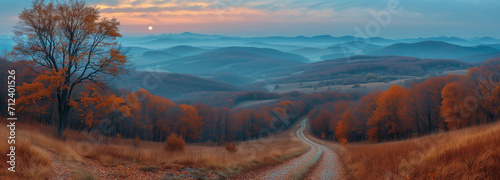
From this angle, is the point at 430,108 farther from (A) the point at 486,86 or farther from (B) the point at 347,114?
(B) the point at 347,114

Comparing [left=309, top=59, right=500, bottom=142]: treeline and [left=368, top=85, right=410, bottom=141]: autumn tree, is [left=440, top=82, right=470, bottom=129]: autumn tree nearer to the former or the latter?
[left=309, top=59, right=500, bottom=142]: treeline

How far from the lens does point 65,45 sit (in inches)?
725

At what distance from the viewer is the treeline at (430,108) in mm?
36188

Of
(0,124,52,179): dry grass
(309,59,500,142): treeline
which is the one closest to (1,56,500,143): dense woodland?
(309,59,500,142): treeline

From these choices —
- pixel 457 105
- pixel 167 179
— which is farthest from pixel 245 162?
pixel 457 105

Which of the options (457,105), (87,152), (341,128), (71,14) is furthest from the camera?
(341,128)

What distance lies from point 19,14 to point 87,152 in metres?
12.3

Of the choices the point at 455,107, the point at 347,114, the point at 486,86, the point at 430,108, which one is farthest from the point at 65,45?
the point at 347,114

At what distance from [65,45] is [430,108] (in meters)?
54.7

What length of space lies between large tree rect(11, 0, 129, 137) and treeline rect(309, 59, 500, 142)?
40158mm

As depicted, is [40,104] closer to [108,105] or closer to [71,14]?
[108,105]

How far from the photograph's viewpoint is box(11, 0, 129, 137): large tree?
57.7ft

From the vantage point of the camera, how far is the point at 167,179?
9094mm

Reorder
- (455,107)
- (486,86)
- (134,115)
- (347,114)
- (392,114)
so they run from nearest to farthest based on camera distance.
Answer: (455,107), (486,86), (134,115), (392,114), (347,114)
